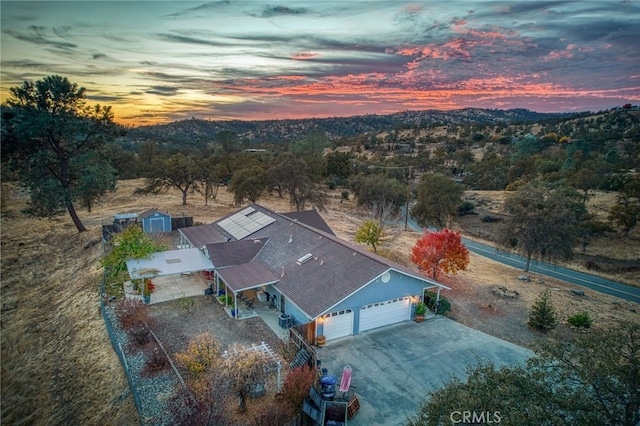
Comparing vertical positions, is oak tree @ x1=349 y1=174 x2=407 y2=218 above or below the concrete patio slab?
above

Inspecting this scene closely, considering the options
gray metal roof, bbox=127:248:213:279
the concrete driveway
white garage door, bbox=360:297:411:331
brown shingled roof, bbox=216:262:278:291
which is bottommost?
the concrete driveway

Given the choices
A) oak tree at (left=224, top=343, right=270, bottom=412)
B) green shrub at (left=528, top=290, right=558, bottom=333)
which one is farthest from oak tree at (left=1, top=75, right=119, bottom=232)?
green shrub at (left=528, top=290, right=558, bottom=333)

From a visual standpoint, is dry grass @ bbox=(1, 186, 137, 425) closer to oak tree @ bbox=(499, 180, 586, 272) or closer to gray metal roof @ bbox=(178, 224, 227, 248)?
gray metal roof @ bbox=(178, 224, 227, 248)

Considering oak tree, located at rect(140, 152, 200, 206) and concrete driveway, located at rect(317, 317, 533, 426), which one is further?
oak tree, located at rect(140, 152, 200, 206)

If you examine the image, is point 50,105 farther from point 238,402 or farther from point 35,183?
point 238,402

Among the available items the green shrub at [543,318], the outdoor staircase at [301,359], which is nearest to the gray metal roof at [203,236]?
the outdoor staircase at [301,359]

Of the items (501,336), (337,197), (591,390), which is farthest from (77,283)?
(337,197)
